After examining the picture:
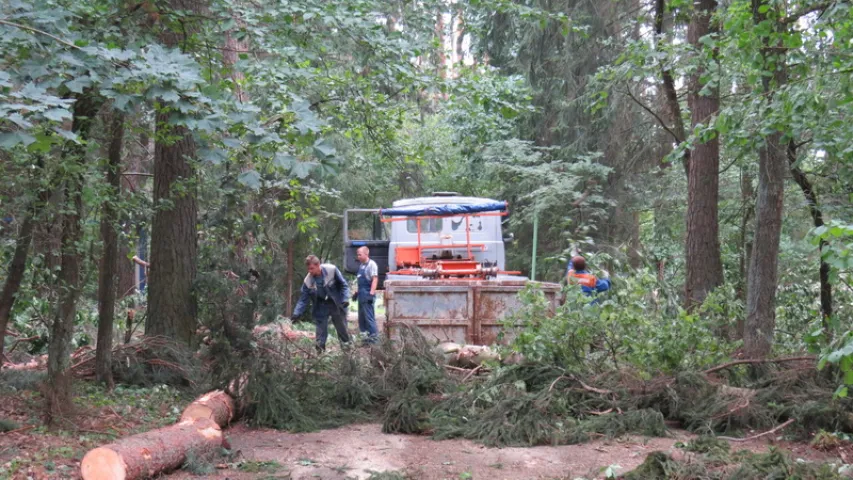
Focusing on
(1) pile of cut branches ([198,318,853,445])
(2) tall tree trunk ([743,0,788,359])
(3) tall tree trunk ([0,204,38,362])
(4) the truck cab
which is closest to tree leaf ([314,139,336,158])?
(3) tall tree trunk ([0,204,38,362])

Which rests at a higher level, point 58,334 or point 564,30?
point 564,30

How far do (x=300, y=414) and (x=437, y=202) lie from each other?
330 inches

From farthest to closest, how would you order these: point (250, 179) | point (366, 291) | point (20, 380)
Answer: point (366, 291)
point (20, 380)
point (250, 179)

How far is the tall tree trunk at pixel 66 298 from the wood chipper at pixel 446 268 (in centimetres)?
448

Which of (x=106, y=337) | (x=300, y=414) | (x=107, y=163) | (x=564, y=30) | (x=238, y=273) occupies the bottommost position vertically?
(x=300, y=414)

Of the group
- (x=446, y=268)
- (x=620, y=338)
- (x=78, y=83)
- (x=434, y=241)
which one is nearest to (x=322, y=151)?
(x=78, y=83)

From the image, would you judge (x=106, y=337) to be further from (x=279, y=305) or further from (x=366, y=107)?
(x=366, y=107)

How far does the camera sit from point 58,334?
24.8ft

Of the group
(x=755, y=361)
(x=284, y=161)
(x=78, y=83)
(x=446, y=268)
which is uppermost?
(x=78, y=83)

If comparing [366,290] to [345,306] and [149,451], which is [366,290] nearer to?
[345,306]

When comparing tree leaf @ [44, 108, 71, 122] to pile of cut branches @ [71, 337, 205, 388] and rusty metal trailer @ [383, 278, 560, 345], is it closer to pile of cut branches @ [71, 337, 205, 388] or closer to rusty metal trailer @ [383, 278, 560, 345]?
pile of cut branches @ [71, 337, 205, 388]

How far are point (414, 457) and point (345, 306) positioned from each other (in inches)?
239

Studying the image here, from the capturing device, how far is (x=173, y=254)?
35.1 feet

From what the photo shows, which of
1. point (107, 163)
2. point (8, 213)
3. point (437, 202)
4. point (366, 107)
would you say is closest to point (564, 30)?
point (366, 107)
